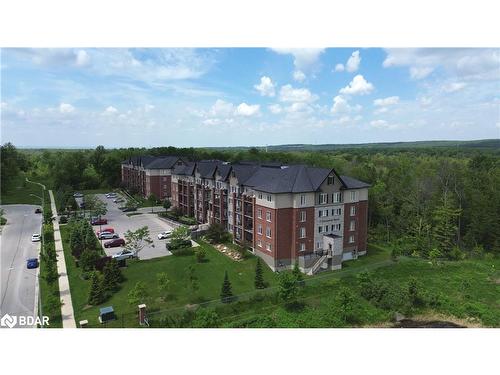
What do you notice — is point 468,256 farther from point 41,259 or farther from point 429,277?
point 41,259

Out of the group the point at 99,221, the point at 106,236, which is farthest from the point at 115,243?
the point at 99,221

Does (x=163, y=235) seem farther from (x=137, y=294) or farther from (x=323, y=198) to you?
(x=323, y=198)

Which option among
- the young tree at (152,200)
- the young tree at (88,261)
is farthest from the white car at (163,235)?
the young tree at (152,200)

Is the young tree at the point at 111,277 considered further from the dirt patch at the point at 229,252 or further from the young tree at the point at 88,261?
the dirt patch at the point at 229,252

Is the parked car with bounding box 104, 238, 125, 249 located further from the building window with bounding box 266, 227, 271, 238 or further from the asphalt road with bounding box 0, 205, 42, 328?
the building window with bounding box 266, 227, 271, 238

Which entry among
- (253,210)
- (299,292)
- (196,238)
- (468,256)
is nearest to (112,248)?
(196,238)

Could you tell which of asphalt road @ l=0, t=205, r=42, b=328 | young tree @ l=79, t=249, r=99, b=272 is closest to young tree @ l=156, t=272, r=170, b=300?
young tree @ l=79, t=249, r=99, b=272
